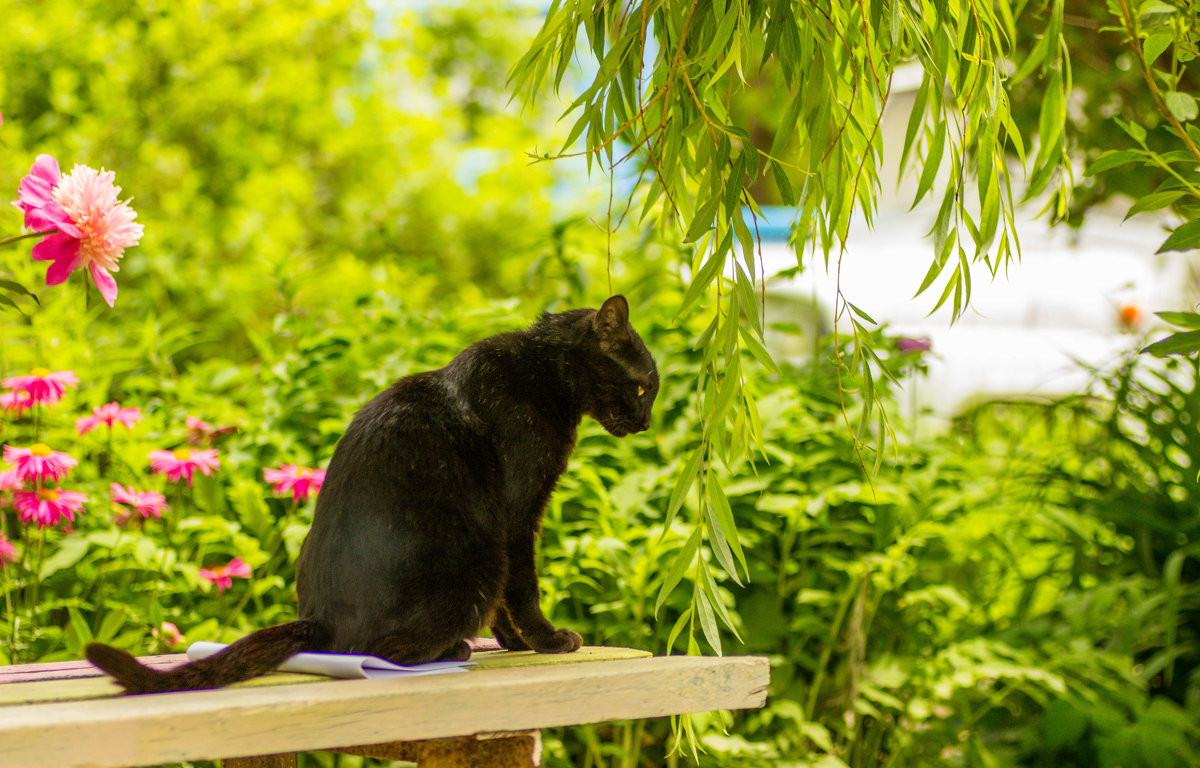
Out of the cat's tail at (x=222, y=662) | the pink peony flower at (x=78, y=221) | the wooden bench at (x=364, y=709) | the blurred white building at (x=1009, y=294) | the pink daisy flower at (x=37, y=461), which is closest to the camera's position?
the wooden bench at (x=364, y=709)

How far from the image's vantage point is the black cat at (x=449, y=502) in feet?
3.81

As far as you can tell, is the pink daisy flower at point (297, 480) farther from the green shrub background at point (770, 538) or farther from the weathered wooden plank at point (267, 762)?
the weathered wooden plank at point (267, 762)

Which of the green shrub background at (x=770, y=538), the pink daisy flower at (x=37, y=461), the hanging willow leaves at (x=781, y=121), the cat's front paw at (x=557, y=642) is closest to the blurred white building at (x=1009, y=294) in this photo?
the green shrub background at (x=770, y=538)

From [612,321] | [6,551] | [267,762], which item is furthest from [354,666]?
[6,551]

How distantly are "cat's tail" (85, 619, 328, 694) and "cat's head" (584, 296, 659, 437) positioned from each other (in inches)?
19.7

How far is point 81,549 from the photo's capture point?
1771mm

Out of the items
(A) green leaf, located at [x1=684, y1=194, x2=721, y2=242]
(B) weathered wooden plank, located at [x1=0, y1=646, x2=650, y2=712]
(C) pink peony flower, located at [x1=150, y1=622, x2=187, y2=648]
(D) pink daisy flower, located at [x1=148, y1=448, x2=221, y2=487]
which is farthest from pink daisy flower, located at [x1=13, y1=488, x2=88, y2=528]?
(A) green leaf, located at [x1=684, y1=194, x2=721, y2=242]

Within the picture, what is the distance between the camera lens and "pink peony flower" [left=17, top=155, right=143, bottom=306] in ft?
3.70

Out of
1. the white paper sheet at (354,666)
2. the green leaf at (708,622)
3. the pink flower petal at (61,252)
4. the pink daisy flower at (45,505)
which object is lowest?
the white paper sheet at (354,666)

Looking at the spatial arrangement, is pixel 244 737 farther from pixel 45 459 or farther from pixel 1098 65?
pixel 1098 65

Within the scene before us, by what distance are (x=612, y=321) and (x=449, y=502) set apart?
A: 1.17 feet

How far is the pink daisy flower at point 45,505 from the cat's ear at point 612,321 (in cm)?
105

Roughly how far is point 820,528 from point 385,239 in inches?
57.3

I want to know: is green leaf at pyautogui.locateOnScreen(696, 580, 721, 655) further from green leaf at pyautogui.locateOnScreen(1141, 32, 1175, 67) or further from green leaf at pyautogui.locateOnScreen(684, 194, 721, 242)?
green leaf at pyautogui.locateOnScreen(1141, 32, 1175, 67)
